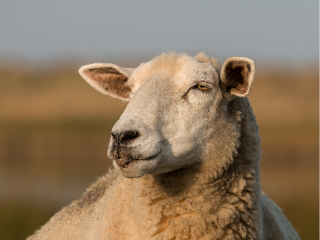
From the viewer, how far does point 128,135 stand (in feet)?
9.96

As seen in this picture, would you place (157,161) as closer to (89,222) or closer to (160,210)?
(160,210)

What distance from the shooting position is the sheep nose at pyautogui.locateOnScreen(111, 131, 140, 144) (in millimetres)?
3028

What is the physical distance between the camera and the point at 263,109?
23.4 meters

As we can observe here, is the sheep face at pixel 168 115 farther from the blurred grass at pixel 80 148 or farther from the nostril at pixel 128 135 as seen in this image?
the blurred grass at pixel 80 148

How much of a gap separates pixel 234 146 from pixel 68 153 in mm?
19255

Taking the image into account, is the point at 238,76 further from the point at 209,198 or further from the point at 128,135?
the point at 128,135

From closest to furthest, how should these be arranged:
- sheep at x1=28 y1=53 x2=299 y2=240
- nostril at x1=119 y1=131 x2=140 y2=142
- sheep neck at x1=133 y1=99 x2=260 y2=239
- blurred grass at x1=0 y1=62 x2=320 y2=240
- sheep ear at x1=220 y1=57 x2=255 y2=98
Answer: nostril at x1=119 y1=131 x2=140 y2=142 → sheep at x1=28 y1=53 x2=299 y2=240 → sheep neck at x1=133 y1=99 x2=260 y2=239 → sheep ear at x1=220 y1=57 x2=255 y2=98 → blurred grass at x1=0 y1=62 x2=320 y2=240

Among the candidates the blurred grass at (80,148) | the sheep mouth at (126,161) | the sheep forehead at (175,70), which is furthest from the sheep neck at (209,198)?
the blurred grass at (80,148)

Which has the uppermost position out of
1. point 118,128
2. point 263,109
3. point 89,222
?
point 118,128

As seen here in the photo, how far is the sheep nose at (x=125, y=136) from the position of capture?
3.03 m

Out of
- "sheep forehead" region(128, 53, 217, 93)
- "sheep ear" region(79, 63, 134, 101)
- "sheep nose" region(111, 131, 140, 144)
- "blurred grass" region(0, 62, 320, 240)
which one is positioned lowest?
"blurred grass" region(0, 62, 320, 240)

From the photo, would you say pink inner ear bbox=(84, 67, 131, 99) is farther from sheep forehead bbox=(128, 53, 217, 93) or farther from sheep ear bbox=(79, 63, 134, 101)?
sheep forehead bbox=(128, 53, 217, 93)

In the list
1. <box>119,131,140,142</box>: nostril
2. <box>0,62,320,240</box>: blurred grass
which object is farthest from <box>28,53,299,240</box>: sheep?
<box>0,62,320,240</box>: blurred grass

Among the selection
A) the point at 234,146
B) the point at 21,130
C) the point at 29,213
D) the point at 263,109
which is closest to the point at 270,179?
the point at 263,109
